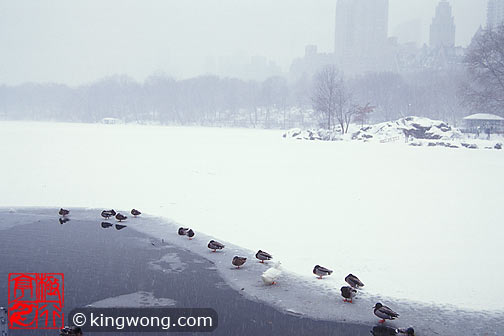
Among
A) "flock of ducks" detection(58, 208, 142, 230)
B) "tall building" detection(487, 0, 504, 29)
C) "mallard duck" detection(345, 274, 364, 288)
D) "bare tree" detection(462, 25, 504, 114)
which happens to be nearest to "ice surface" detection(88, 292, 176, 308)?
"mallard duck" detection(345, 274, 364, 288)

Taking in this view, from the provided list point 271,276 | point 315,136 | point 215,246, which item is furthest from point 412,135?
point 271,276

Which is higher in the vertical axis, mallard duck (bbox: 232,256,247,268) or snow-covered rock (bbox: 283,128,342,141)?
snow-covered rock (bbox: 283,128,342,141)

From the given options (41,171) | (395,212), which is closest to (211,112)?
(41,171)

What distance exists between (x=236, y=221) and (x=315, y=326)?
677cm

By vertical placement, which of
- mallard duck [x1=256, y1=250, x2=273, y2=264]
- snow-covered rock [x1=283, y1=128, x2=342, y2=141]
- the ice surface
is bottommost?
the ice surface

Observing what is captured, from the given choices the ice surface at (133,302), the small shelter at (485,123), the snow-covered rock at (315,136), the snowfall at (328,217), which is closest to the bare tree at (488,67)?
the small shelter at (485,123)

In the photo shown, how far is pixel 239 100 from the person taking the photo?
401 feet

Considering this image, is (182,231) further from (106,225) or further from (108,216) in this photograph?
(108,216)

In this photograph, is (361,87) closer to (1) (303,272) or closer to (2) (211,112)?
(2) (211,112)

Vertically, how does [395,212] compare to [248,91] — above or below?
below

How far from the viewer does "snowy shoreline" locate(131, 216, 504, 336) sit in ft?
23.1

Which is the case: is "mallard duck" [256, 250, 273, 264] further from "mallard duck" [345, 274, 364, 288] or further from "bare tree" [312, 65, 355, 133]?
"bare tree" [312, 65, 355, 133]

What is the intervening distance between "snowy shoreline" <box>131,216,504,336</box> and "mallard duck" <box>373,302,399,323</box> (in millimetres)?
143

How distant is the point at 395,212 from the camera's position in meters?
14.4
